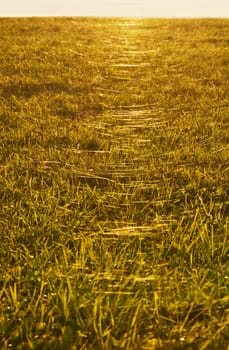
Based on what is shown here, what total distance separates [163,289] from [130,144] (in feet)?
10.5

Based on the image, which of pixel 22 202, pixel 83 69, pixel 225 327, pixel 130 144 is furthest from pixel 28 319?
pixel 83 69

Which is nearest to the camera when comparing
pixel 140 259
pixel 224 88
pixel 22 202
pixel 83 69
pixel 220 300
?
pixel 220 300

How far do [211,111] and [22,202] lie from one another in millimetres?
3908

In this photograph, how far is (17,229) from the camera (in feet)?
12.7

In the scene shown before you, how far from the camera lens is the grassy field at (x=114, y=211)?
280 centimetres

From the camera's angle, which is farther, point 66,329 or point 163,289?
point 163,289

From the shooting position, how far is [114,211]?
4.27m

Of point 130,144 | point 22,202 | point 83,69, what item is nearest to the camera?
point 22,202

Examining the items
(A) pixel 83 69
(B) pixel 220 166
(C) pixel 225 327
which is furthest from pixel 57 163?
(A) pixel 83 69

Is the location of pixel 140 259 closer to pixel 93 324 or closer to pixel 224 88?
pixel 93 324

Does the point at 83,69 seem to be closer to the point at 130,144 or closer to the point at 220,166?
the point at 130,144

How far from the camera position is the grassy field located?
110 inches

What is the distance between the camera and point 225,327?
8.98 ft

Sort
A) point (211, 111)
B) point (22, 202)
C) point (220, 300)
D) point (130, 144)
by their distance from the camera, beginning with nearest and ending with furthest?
point (220, 300) < point (22, 202) < point (130, 144) < point (211, 111)
